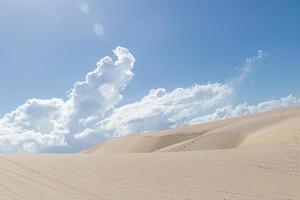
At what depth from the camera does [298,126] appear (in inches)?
1163

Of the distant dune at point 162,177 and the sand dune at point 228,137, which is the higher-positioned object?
the sand dune at point 228,137

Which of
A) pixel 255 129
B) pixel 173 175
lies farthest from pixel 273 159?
pixel 255 129

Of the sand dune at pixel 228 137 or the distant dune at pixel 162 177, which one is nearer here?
the distant dune at pixel 162 177

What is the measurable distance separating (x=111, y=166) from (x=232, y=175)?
4.62 metres

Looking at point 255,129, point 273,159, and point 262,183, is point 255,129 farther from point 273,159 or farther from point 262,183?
point 262,183

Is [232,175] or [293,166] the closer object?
[232,175]

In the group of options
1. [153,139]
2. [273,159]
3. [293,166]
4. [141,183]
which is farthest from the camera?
[153,139]

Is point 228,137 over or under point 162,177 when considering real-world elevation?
over

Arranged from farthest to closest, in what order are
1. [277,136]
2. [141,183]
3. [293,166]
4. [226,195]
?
1. [277,136]
2. [293,166]
3. [141,183]
4. [226,195]

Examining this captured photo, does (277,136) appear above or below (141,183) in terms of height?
above

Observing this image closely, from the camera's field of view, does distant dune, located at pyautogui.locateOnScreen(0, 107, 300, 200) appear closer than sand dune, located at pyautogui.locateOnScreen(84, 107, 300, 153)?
Yes

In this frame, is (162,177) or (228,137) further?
(228,137)

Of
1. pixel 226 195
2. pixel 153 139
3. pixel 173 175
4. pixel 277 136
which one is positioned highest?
pixel 153 139

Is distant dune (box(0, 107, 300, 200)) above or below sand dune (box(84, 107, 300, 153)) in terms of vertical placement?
below
